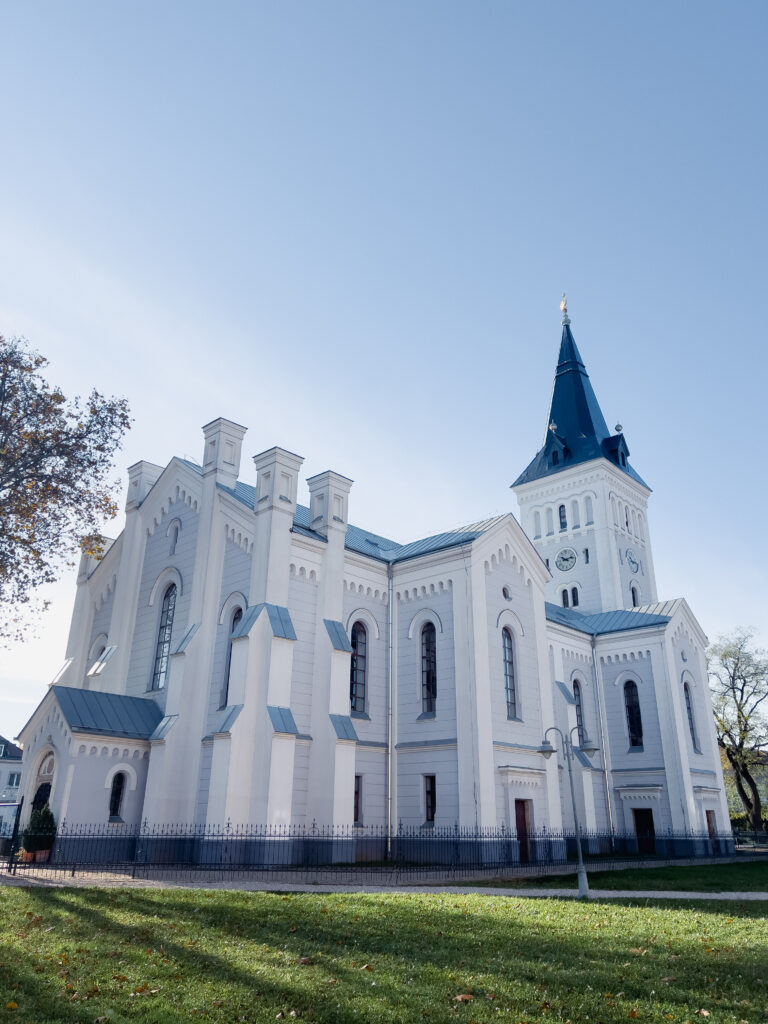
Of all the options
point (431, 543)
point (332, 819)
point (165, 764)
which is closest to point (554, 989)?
point (332, 819)

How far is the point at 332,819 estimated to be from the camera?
22422mm

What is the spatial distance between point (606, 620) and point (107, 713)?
26183 mm

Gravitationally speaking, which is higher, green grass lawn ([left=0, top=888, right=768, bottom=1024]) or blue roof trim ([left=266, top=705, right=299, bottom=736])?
blue roof trim ([left=266, top=705, right=299, bottom=736])

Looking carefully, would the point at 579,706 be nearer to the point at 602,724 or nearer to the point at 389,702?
the point at 602,724

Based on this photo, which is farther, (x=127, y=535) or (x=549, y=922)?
(x=127, y=535)

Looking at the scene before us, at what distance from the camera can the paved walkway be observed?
50.3 feet

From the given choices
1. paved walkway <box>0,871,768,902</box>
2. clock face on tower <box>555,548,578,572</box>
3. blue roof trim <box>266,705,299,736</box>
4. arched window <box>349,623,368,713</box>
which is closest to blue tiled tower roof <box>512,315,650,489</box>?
clock face on tower <box>555,548,578,572</box>

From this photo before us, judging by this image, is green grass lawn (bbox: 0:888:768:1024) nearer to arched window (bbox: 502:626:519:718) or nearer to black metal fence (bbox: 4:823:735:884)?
black metal fence (bbox: 4:823:735:884)

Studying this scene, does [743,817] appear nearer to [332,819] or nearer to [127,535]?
[332,819]

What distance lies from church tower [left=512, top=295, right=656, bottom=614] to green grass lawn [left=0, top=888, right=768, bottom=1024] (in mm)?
33824

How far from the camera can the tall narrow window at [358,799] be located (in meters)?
24.8

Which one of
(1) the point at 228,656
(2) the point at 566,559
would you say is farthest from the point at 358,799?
(2) the point at 566,559

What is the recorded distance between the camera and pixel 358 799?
25078 millimetres

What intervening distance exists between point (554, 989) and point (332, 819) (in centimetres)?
1603
